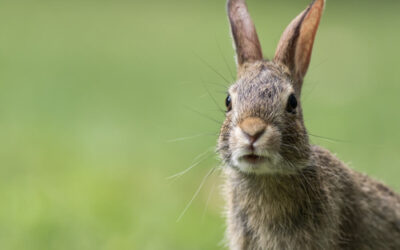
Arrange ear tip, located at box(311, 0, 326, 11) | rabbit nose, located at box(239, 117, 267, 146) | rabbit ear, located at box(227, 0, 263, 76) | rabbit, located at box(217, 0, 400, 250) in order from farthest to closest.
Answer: rabbit ear, located at box(227, 0, 263, 76) < ear tip, located at box(311, 0, 326, 11) < rabbit, located at box(217, 0, 400, 250) < rabbit nose, located at box(239, 117, 267, 146)

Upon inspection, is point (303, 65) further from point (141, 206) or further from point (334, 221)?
point (141, 206)

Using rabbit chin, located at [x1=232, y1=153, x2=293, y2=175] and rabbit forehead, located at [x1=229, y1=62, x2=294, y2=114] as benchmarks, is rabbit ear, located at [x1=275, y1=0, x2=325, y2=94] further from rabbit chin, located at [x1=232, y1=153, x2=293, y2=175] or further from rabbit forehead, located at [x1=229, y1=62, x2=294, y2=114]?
rabbit chin, located at [x1=232, y1=153, x2=293, y2=175]

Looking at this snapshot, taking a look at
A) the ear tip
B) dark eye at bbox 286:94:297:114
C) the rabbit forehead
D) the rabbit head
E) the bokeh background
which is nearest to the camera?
the rabbit head

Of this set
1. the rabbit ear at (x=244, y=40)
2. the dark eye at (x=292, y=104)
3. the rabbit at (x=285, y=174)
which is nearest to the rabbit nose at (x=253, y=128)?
the rabbit at (x=285, y=174)

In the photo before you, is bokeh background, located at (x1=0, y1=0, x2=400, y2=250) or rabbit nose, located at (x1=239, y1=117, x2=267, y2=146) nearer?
rabbit nose, located at (x1=239, y1=117, x2=267, y2=146)

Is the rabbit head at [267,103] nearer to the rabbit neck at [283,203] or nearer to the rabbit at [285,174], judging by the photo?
the rabbit at [285,174]

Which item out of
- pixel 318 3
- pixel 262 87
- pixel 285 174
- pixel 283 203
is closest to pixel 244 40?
pixel 318 3

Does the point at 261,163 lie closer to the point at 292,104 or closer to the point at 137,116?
the point at 292,104

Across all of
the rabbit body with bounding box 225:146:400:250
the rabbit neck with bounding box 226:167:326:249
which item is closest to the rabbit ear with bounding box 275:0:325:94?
the rabbit body with bounding box 225:146:400:250
